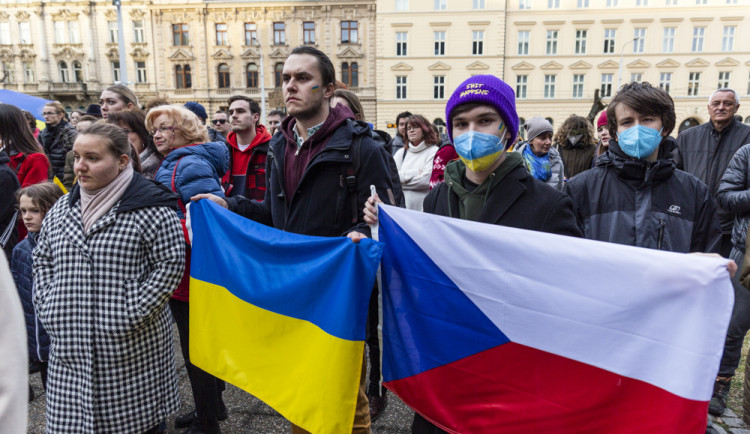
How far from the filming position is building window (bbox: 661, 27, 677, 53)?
1461 inches

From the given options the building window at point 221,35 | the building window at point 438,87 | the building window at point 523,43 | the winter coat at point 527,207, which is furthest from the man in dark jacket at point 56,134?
the building window at point 221,35

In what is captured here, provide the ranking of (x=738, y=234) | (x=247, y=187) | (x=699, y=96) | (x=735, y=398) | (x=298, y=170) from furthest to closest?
(x=699, y=96) → (x=247, y=187) → (x=735, y=398) → (x=738, y=234) → (x=298, y=170)

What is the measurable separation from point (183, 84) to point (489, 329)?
1794 inches

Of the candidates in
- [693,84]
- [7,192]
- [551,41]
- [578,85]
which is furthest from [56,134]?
[693,84]

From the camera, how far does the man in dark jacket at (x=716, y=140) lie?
4.09 m

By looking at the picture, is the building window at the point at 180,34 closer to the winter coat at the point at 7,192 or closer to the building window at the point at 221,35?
the building window at the point at 221,35

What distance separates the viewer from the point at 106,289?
2.26m

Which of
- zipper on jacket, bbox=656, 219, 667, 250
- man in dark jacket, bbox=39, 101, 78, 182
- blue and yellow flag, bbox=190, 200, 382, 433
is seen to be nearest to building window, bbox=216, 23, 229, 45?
man in dark jacket, bbox=39, 101, 78, 182

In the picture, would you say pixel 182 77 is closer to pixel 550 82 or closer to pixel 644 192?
pixel 550 82

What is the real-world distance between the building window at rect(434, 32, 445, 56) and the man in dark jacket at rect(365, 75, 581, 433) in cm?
4043

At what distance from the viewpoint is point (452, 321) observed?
188 cm

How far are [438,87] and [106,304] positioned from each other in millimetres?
40272

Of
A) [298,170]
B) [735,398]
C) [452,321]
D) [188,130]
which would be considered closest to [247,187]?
[188,130]

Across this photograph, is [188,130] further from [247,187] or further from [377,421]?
[377,421]
